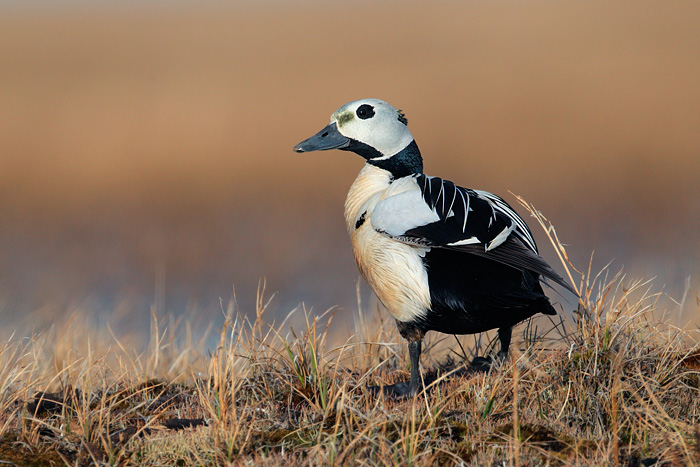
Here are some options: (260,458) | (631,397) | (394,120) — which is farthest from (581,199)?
(260,458)

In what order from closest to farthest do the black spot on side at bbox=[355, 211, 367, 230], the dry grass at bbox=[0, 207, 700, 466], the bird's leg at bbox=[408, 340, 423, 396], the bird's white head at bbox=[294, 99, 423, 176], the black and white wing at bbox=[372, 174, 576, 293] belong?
the dry grass at bbox=[0, 207, 700, 466], the black and white wing at bbox=[372, 174, 576, 293], the bird's leg at bbox=[408, 340, 423, 396], the black spot on side at bbox=[355, 211, 367, 230], the bird's white head at bbox=[294, 99, 423, 176]

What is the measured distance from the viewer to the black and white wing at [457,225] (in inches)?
129

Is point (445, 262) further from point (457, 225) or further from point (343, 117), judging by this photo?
point (343, 117)

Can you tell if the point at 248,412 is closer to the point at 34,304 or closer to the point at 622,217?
the point at 34,304

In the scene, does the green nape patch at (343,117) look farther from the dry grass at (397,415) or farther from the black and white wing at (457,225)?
the dry grass at (397,415)

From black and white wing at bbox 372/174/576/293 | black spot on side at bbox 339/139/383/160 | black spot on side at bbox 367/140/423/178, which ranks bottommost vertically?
black and white wing at bbox 372/174/576/293

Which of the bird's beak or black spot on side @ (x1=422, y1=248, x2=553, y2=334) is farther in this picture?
the bird's beak

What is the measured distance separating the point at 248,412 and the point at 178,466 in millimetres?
377

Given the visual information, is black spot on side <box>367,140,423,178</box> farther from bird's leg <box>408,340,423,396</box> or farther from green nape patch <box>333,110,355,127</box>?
bird's leg <box>408,340,423,396</box>

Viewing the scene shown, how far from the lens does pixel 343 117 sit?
4.12 m

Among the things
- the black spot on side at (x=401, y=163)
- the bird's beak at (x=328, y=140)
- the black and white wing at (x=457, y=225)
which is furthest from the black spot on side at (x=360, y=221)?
the bird's beak at (x=328, y=140)

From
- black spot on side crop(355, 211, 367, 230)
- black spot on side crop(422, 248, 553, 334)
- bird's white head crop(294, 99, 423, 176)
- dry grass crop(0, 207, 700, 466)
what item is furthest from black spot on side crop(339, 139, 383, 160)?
dry grass crop(0, 207, 700, 466)

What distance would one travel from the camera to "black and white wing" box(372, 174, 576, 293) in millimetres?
3285

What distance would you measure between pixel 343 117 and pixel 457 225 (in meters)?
1.11
